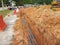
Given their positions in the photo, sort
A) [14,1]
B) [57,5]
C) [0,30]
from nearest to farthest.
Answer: [0,30]
[57,5]
[14,1]

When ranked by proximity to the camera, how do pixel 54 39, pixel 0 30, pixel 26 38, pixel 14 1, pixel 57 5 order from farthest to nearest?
pixel 14 1 < pixel 57 5 < pixel 0 30 < pixel 26 38 < pixel 54 39

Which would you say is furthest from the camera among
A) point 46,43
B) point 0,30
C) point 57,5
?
point 57,5

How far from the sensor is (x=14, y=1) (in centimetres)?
9762

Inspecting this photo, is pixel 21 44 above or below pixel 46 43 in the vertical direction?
below

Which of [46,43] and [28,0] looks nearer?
[46,43]

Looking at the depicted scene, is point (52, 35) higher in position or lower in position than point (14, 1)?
higher

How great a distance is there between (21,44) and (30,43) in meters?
0.43

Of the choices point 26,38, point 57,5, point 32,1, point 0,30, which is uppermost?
point 26,38

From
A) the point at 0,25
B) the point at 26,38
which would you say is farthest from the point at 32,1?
the point at 26,38

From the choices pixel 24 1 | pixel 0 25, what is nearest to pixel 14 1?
pixel 24 1

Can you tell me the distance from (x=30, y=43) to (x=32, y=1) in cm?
9338

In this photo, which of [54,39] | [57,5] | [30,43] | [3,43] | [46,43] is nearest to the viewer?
[54,39]

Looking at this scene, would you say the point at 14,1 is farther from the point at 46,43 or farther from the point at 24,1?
the point at 46,43

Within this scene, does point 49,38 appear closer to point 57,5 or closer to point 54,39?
point 54,39
